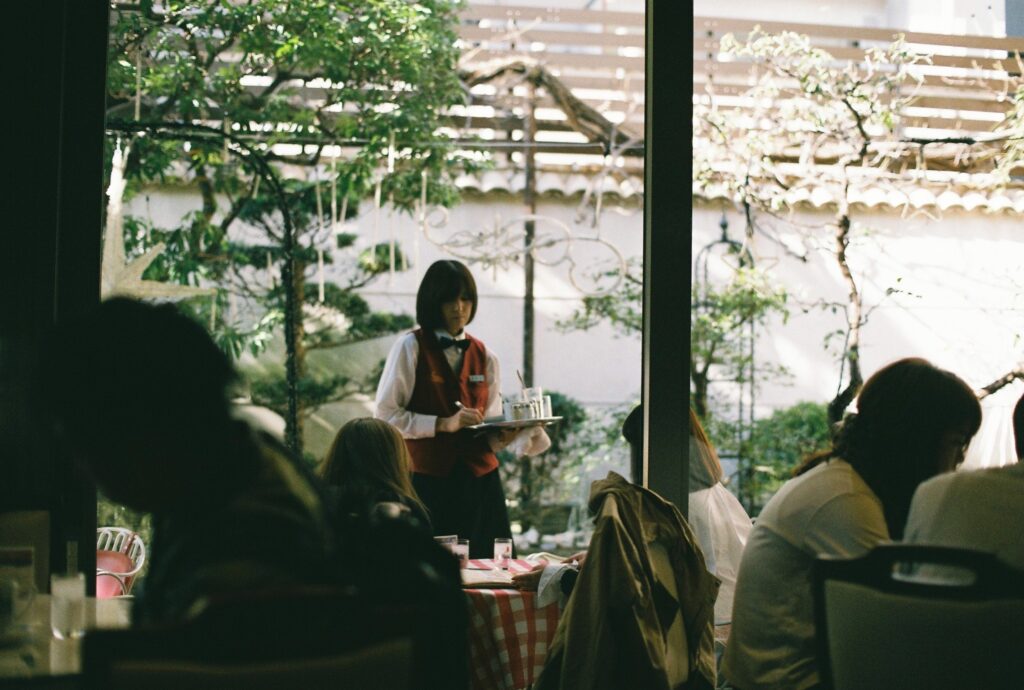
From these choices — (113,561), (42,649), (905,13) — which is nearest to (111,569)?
(113,561)

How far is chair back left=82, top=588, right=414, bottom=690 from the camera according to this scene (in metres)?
1.37

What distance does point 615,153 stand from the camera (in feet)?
16.8

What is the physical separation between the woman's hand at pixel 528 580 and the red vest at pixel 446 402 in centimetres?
128

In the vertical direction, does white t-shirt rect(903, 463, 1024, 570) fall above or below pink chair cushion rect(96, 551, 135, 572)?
above

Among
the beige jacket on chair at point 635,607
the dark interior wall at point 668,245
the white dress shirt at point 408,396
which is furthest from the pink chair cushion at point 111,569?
the dark interior wall at point 668,245

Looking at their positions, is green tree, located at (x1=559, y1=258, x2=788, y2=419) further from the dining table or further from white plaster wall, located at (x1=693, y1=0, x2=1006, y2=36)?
the dining table

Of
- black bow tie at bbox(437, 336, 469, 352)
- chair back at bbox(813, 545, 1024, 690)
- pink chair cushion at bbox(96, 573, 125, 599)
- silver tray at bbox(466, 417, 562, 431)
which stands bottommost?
pink chair cushion at bbox(96, 573, 125, 599)

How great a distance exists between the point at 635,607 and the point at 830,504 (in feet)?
1.84

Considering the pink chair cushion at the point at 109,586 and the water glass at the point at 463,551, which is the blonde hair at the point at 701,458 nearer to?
the water glass at the point at 463,551

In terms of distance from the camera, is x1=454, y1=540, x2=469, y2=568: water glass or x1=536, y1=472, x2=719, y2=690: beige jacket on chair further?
x1=454, y1=540, x2=469, y2=568: water glass

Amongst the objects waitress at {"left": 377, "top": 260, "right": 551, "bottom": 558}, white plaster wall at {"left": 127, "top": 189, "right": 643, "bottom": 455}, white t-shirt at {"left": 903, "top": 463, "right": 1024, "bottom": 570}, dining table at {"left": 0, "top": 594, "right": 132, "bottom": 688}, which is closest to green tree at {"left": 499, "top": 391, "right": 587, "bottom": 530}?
white plaster wall at {"left": 127, "top": 189, "right": 643, "bottom": 455}

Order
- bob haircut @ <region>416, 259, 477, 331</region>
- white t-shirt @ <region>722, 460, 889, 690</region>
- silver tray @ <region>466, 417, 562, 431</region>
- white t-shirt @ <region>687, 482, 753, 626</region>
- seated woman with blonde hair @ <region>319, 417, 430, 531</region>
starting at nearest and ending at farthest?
white t-shirt @ <region>722, 460, 889, 690</region> < seated woman with blonde hair @ <region>319, 417, 430, 531</region> < white t-shirt @ <region>687, 482, 753, 626</region> < silver tray @ <region>466, 417, 562, 431</region> < bob haircut @ <region>416, 259, 477, 331</region>

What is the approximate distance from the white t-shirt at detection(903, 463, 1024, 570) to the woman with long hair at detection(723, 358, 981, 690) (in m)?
0.14

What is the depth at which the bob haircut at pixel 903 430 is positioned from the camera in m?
2.46
